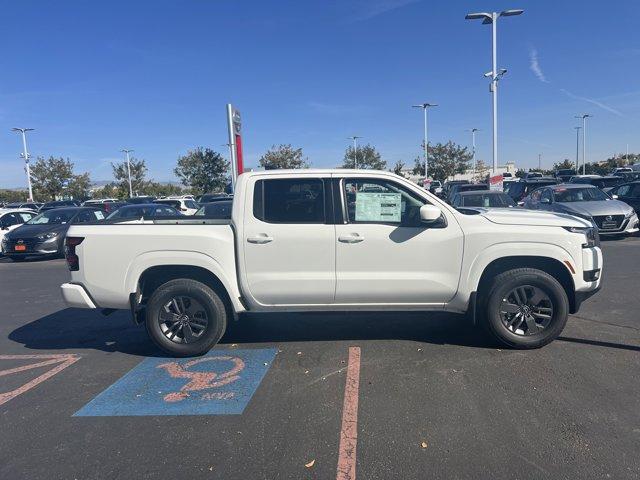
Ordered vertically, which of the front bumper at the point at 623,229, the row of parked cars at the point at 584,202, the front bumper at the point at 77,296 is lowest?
the front bumper at the point at 623,229

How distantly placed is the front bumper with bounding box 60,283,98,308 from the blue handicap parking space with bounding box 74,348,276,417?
85 centimetres

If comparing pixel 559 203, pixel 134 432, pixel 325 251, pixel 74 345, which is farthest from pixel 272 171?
pixel 559 203

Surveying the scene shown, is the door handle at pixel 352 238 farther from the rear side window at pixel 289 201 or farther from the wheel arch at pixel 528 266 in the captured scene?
the wheel arch at pixel 528 266

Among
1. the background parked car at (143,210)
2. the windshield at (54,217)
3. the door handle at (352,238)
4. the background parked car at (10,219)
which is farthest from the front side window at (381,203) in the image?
the background parked car at (10,219)

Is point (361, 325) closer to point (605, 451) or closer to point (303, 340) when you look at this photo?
point (303, 340)

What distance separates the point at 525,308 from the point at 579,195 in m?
10.4

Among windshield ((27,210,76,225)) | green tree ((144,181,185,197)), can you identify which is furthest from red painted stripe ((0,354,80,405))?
green tree ((144,181,185,197))

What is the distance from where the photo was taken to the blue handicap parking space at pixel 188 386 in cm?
385

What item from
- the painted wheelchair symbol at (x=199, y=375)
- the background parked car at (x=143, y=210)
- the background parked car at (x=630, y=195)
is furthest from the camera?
the background parked car at (x=630, y=195)

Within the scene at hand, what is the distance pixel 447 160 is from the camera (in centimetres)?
5441

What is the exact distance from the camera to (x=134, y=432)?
349 cm

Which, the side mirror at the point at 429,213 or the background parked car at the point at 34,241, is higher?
the side mirror at the point at 429,213

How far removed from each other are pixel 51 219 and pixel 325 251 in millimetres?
12980

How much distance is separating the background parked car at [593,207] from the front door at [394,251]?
28.9 ft
